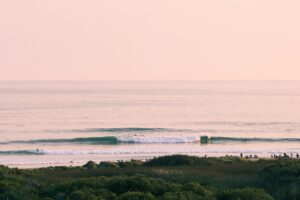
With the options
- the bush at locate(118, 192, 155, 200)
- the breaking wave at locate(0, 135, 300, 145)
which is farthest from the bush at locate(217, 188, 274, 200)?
the breaking wave at locate(0, 135, 300, 145)

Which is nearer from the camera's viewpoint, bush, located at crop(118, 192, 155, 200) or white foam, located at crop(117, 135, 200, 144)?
bush, located at crop(118, 192, 155, 200)

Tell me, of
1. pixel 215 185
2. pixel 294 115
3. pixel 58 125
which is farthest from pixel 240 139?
pixel 215 185

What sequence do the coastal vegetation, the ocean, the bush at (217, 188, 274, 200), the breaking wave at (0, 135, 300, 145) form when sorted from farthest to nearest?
the breaking wave at (0, 135, 300, 145) < the ocean < the coastal vegetation < the bush at (217, 188, 274, 200)

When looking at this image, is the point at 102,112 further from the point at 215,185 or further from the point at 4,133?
the point at 215,185

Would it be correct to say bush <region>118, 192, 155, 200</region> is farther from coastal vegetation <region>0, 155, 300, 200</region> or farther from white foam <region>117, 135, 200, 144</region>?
white foam <region>117, 135, 200, 144</region>

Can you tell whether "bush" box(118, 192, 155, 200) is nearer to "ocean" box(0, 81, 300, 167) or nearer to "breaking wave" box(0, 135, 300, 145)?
"ocean" box(0, 81, 300, 167)

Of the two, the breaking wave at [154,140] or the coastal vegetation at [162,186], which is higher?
the breaking wave at [154,140]

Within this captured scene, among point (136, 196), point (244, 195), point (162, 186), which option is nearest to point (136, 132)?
point (162, 186)

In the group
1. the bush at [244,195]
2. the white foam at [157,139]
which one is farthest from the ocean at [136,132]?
the bush at [244,195]

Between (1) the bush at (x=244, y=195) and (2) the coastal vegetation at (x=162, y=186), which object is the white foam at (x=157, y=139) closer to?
(2) the coastal vegetation at (x=162, y=186)

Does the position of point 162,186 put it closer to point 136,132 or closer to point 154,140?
point 154,140

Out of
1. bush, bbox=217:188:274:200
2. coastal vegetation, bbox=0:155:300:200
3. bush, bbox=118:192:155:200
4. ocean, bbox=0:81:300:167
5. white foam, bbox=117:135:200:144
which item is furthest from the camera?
white foam, bbox=117:135:200:144

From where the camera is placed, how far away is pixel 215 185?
2427 cm

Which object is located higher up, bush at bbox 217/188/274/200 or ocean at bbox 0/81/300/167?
ocean at bbox 0/81/300/167
